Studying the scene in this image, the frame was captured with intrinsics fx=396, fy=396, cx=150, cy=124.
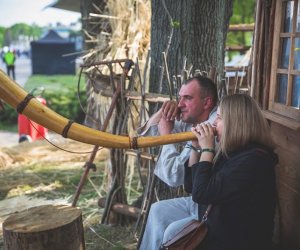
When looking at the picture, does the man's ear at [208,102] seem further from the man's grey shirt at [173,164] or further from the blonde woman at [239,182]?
the blonde woman at [239,182]

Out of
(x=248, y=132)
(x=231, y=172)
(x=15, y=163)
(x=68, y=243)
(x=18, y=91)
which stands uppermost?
(x=18, y=91)

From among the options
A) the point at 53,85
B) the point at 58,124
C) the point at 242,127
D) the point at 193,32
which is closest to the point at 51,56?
the point at 53,85

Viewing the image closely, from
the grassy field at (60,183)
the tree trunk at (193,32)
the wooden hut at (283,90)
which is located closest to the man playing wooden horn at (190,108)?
the wooden hut at (283,90)

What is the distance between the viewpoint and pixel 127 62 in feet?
11.5

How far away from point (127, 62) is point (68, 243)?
1.67 metres

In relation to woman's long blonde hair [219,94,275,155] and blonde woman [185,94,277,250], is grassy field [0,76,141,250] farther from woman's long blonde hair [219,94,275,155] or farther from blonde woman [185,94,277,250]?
woman's long blonde hair [219,94,275,155]

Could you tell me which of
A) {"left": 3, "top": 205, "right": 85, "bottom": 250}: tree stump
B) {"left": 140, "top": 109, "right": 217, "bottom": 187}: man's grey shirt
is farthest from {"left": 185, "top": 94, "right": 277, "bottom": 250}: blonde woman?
{"left": 3, "top": 205, "right": 85, "bottom": 250}: tree stump

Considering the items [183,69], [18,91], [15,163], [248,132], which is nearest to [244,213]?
[248,132]

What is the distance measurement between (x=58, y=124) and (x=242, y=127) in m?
0.99

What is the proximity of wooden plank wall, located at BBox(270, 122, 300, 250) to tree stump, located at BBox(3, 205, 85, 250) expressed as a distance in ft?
4.56

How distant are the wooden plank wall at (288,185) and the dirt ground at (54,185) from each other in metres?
Answer: 1.38

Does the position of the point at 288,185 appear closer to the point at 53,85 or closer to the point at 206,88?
the point at 206,88

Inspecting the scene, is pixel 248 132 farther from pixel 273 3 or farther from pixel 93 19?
pixel 93 19

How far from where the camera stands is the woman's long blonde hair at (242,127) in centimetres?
202
